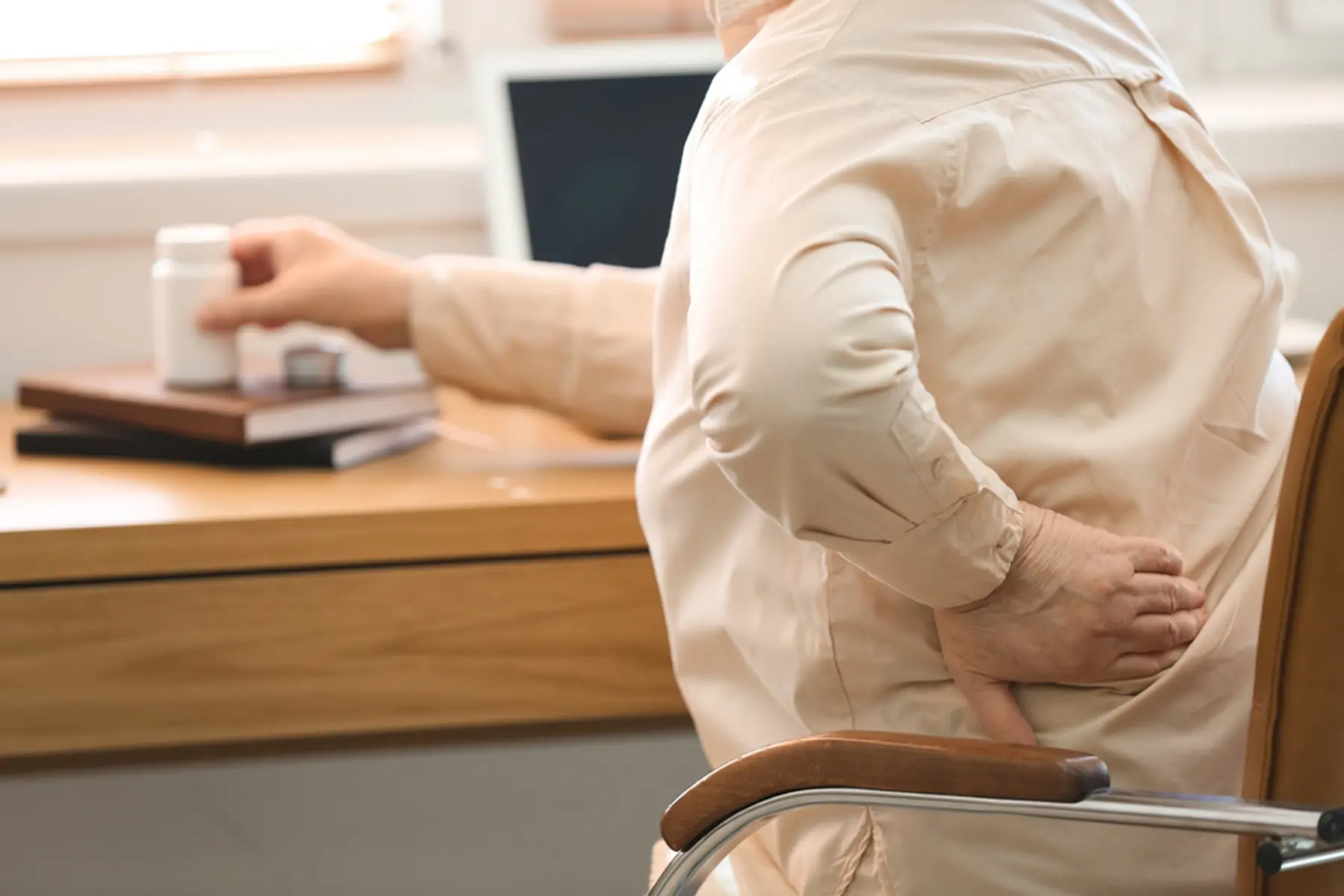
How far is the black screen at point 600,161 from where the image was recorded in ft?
4.96

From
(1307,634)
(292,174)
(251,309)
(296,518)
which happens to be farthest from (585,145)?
(1307,634)

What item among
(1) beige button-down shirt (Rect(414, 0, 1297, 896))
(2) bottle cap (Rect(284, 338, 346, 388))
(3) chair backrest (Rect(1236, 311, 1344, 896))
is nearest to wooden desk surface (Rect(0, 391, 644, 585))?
(2) bottle cap (Rect(284, 338, 346, 388))

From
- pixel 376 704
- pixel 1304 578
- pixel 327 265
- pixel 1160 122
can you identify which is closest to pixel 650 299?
pixel 327 265

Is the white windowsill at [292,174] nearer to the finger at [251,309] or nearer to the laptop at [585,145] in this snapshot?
the laptop at [585,145]

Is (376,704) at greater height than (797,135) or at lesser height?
lesser

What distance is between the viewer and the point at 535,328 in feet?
3.94

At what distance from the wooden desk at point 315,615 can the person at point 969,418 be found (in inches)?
9.5

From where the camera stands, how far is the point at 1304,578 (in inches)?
26.0

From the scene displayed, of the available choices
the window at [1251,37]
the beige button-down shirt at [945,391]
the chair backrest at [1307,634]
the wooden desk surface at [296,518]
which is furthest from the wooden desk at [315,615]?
the window at [1251,37]

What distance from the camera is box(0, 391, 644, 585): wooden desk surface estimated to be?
1049 mm

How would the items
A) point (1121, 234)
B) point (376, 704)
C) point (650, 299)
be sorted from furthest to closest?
1. point (650, 299)
2. point (376, 704)
3. point (1121, 234)

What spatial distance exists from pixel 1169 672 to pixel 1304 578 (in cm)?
13

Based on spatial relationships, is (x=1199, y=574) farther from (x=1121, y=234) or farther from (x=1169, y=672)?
(x=1121, y=234)

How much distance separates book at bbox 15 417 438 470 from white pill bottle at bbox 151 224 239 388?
0.06 metres
